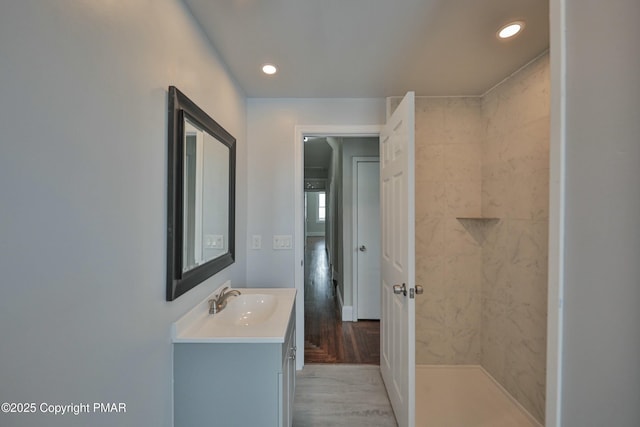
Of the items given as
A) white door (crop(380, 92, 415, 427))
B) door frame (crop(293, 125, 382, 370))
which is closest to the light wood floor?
white door (crop(380, 92, 415, 427))

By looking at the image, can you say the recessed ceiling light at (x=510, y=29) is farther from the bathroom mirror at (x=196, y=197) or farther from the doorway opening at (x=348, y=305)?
the bathroom mirror at (x=196, y=197)

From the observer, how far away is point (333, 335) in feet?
9.78

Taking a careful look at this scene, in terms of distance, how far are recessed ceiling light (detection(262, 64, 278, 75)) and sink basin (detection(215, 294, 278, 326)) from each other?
5.12ft

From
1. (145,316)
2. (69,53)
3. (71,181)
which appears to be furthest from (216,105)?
(145,316)

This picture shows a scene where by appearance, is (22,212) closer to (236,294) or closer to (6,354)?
(6,354)

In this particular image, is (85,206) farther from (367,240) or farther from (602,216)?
(367,240)

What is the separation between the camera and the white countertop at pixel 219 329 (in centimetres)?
116

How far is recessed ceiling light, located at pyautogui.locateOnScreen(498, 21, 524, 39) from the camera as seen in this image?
140 cm

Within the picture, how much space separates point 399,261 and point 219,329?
1106 millimetres

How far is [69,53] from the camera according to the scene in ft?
2.16

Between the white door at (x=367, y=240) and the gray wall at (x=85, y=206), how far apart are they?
249cm

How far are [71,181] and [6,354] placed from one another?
39 cm

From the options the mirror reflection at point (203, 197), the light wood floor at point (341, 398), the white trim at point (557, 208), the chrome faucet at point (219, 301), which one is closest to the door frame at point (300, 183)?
the light wood floor at point (341, 398)

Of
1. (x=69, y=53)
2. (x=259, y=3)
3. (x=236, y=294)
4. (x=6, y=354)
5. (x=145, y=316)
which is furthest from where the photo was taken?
(x=236, y=294)
